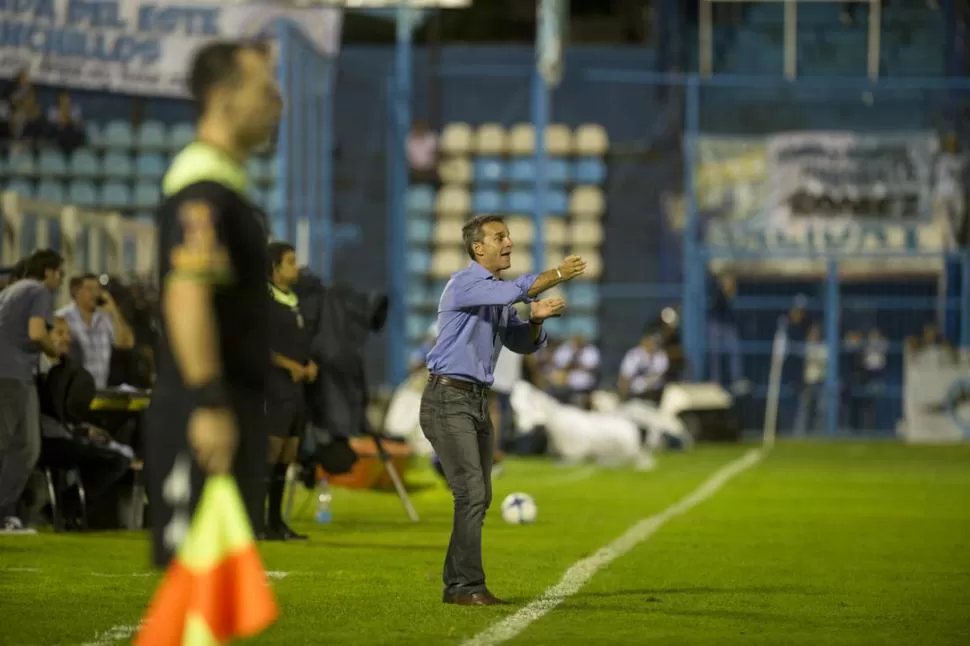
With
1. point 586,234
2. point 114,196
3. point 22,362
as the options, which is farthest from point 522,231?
point 22,362

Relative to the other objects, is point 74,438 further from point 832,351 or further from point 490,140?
point 490,140

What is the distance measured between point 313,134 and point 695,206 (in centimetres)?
766

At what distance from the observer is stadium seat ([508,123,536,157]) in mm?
37406

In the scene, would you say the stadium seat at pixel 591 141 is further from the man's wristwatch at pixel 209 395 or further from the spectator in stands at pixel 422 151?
the man's wristwatch at pixel 209 395

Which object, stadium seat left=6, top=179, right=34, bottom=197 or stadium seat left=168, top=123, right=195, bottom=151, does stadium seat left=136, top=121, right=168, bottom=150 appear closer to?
stadium seat left=168, top=123, right=195, bottom=151

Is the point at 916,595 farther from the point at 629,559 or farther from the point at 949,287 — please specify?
the point at 949,287

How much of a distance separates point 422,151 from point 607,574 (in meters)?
25.4

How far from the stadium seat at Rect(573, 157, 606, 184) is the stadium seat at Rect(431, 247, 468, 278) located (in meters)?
2.85

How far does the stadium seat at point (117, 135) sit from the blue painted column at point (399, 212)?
17.6 feet

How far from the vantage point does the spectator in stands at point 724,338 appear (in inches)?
1353

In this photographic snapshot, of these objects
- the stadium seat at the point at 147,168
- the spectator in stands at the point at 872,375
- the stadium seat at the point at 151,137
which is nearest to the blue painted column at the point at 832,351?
the spectator in stands at the point at 872,375

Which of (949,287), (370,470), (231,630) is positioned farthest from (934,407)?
(231,630)

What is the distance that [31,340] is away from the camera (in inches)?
539

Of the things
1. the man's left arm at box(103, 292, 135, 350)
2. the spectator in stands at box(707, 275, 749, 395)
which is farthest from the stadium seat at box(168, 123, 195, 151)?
the man's left arm at box(103, 292, 135, 350)
